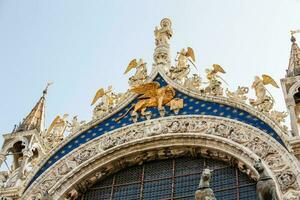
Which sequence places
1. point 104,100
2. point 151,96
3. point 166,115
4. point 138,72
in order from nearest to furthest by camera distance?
1. point 166,115
2. point 151,96
3. point 104,100
4. point 138,72

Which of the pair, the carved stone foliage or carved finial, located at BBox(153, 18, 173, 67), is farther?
carved finial, located at BBox(153, 18, 173, 67)

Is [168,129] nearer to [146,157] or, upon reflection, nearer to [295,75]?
[146,157]

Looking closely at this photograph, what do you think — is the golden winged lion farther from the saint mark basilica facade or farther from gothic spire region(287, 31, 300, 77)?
gothic spire region(287, 31, 300, 77)

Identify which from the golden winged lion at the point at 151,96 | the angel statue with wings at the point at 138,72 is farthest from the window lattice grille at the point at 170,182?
the angel statue with wings at the point at 138,72

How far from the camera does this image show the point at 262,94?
13.2 metres

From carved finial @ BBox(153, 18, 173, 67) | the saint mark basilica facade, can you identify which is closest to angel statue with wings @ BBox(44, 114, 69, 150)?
the saint mark basilica facade

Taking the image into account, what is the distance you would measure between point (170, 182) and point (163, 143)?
2.69ft

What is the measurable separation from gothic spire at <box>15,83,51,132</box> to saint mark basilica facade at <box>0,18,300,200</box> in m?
0.04

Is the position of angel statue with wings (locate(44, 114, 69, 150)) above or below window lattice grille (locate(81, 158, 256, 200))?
above

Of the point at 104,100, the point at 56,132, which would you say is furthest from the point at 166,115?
the point at 56,132

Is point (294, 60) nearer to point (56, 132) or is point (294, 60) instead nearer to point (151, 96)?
point (151, 96)

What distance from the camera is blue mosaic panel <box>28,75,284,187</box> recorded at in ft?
42.2

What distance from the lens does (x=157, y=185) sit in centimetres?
1289

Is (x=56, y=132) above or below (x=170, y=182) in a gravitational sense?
above
